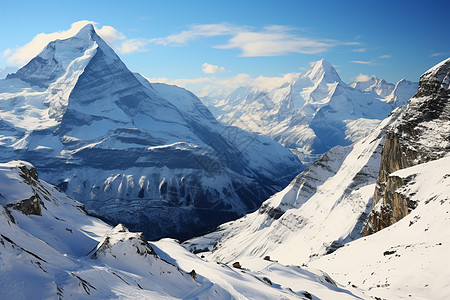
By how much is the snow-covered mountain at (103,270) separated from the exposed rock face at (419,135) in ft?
130

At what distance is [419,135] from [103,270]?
90.5 meters

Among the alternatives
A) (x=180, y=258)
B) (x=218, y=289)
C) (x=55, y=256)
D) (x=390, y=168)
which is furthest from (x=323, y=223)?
(x=55, y=256)

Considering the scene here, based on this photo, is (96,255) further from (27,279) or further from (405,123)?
(405,123)

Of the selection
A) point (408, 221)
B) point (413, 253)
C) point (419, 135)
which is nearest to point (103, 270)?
point (413, 253)

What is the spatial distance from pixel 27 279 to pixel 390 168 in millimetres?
101319

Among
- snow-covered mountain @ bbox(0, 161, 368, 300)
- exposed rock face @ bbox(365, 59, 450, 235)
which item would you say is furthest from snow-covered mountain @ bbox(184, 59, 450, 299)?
snow-covered mountain @ bbox(0, 161, 368, 300)

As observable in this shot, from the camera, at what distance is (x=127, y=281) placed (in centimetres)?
3102

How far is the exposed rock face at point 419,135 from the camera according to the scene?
282 feet

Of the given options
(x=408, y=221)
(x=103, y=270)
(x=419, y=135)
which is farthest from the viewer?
(x=419, y=135)

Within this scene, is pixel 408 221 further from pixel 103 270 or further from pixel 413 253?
pixel 103 270

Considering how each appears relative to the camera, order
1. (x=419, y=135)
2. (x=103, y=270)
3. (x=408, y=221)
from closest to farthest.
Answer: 1. (x=103, y=270)
2. (x=408, y=221)
3. (x=419, y=135)

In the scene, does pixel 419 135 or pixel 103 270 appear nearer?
pixel 103 270

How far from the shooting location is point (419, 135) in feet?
302

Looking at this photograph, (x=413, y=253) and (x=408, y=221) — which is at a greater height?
(x=408, y=221)
